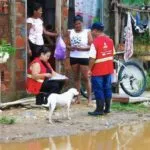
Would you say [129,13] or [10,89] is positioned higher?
[129,13]

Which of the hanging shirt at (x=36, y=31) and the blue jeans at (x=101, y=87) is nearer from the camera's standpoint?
the blue jeans at (x=101, y=87)

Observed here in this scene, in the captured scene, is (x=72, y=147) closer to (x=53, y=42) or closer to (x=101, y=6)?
(x=53, y=42)

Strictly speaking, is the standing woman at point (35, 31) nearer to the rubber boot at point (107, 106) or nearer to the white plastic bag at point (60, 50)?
the white plastic bag at point (60, 50)

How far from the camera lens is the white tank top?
37.1ft

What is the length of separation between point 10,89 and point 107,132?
265 centimetres

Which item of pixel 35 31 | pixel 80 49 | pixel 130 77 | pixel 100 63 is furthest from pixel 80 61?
pixel 130 77

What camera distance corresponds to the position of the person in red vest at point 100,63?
10.1 m

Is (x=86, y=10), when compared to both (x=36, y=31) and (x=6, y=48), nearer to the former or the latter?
(x=36, y=31)

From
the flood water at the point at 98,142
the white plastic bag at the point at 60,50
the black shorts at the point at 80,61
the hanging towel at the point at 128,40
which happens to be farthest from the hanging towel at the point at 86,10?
the flood water at the point at 98,142

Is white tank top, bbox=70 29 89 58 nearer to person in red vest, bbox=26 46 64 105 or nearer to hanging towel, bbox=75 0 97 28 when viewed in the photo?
person in red vest, bbox=26 46 64 105

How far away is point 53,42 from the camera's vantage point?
12258mm

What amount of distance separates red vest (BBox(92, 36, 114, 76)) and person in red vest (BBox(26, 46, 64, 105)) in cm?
109

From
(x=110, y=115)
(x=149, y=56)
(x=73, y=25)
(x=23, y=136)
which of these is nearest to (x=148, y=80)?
(x=149, y=56)

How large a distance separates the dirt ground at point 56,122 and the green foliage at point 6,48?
45.0 inches
